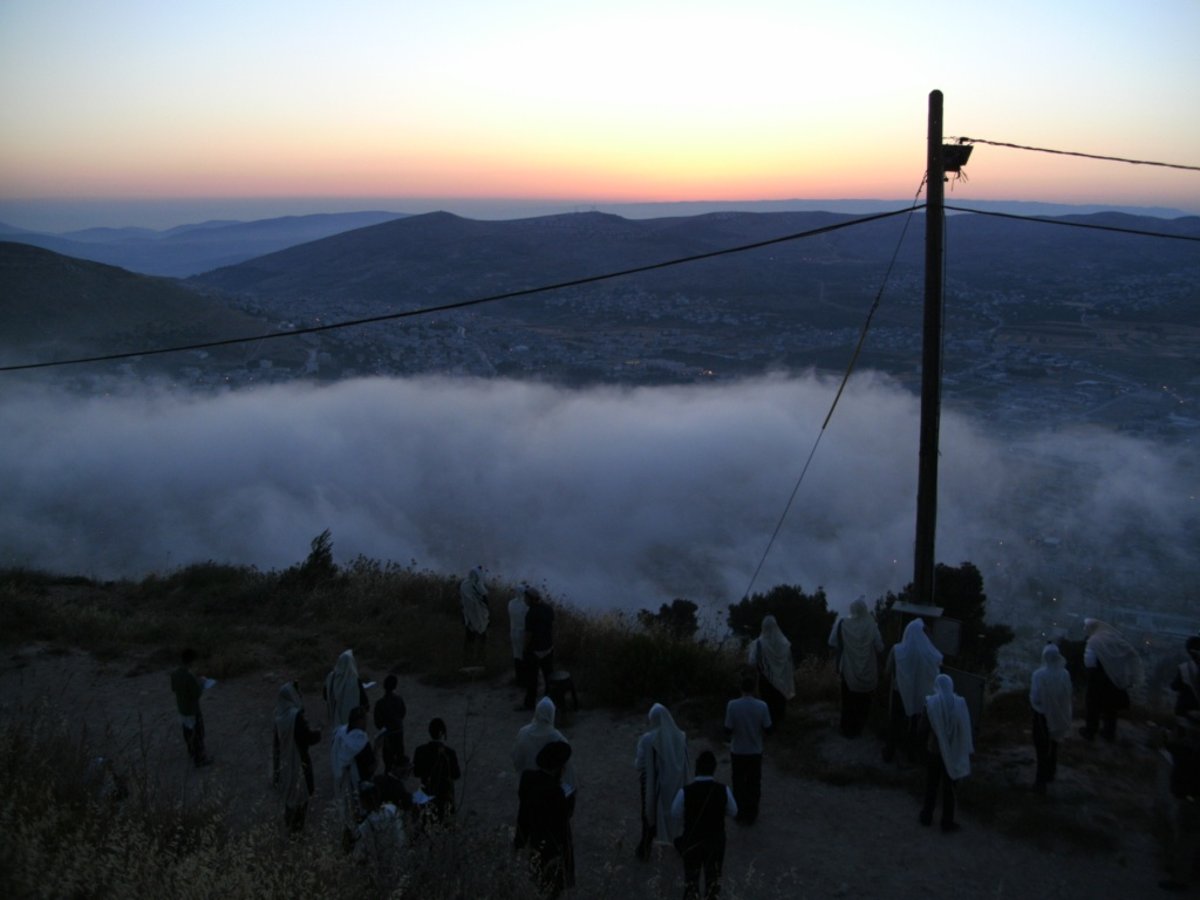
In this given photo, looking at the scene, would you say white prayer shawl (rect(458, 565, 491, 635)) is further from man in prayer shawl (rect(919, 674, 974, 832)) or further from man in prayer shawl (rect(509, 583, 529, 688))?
man in prayer shawl (rect(919, 674, 974, 832))

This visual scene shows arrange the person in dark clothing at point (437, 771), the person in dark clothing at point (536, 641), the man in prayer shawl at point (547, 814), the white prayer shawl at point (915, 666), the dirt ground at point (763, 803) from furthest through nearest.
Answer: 1. the person in dark clothing at point (536, 641)
2. the white prayer shawl at point (915, 666)
3. the dirt ground at point (763, 803)
4. the person in dark clothing at point (437, 771)
5. the man in prayer shawl at point (547, 814)

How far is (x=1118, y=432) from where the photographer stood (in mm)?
53938

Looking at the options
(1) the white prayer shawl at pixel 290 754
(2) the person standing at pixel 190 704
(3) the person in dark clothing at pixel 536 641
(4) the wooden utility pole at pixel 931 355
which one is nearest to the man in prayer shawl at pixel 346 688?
(1) the white prayer shawl at pixel 290 754

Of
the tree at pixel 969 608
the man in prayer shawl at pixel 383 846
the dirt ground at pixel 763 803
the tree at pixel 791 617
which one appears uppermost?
the man in prayer shawl at pixel 383 846

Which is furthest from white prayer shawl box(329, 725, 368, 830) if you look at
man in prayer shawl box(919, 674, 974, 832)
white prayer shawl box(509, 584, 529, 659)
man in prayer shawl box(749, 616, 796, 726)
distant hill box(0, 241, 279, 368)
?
distant hill box(0, 241, 279, 368)

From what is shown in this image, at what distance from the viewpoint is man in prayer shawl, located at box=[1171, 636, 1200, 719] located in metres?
7.21

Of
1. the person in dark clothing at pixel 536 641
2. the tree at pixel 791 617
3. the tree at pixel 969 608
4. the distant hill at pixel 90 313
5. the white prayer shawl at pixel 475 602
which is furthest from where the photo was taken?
the distant hill at pixel 90 313

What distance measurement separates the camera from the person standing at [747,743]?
663cm

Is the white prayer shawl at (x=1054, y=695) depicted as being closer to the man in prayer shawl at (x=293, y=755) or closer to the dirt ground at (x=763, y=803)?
the dirt ground at (x=763, y=803)

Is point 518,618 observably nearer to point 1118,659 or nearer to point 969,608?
point 1118,659

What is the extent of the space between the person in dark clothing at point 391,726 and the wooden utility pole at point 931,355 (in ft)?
17.5

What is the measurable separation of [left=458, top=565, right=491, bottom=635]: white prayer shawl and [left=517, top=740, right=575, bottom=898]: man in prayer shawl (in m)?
6.22

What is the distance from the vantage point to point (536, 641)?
9.33 metres

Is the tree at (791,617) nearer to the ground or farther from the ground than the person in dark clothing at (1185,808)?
nearer to the ground
